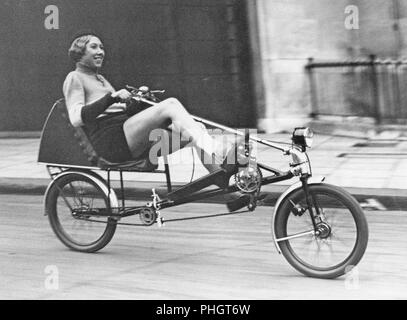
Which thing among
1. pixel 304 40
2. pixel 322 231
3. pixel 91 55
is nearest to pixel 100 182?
pixel 91 55

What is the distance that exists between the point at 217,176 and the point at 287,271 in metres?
0.76

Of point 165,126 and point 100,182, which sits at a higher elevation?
point 165,126

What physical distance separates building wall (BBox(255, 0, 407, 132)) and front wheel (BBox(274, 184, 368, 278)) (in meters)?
7.08

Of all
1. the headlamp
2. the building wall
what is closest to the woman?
the headlamp

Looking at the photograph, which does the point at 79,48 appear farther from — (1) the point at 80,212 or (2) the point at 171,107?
(1) the point at 80,212

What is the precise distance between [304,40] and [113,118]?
672 cm

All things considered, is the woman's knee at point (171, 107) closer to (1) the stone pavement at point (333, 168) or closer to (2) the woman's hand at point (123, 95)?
(2) the woman's hand at point (123, 95)

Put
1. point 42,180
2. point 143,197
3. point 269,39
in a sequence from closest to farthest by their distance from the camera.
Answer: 1. point 143,197
2. point 42,180
3. point 269,39

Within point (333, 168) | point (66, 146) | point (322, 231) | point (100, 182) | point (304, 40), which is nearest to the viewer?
point (322, 231)

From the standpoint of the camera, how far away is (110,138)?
20.8 ft

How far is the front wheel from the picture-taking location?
535 centimetres
